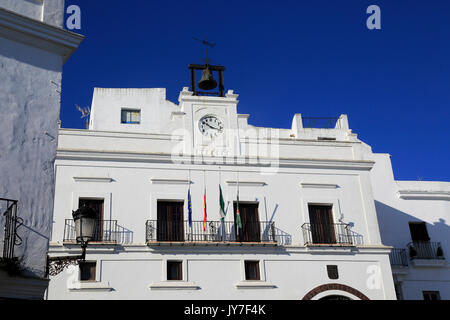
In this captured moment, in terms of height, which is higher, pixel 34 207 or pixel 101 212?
pixel 101 212

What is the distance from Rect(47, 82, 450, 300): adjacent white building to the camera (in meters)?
17.0

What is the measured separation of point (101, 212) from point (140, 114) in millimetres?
7191

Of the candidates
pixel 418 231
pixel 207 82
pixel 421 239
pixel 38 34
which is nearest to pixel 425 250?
pixel 421 239

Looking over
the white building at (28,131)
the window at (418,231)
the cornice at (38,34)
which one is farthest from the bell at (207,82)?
the cornice at (38,34)

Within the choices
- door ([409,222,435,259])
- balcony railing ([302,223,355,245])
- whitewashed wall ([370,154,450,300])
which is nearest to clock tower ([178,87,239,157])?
balcony railing ([302,223,355,245])

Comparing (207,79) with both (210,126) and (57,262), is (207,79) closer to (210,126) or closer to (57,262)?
(210,126)

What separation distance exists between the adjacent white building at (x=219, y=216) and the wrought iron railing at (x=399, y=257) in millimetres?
265

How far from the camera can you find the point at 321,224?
18.8m

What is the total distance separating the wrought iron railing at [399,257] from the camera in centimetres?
2122

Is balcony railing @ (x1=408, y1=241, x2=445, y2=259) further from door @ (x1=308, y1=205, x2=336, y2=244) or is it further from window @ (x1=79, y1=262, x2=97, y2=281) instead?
window @ (x1=79, y1=262, x2=97, y2=281)

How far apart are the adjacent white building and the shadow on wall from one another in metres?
1.35

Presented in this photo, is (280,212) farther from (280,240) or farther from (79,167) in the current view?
(79,167)
